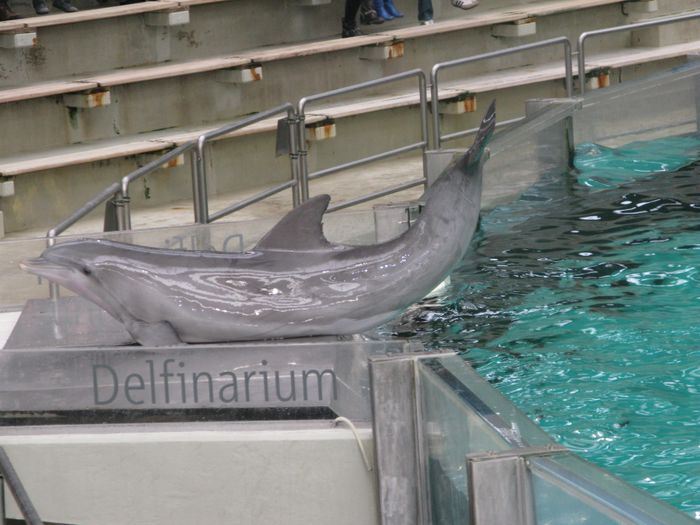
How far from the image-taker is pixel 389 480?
3.01 m

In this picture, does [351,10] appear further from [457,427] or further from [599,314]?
[457,427]

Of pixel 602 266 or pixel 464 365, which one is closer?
pixel 464 365

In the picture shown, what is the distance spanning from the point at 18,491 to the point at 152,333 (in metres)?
0.66

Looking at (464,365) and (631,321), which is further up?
(464,365)

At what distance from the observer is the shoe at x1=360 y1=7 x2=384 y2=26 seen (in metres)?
9.88

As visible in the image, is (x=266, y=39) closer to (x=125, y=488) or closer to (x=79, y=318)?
(x=79, y=318)

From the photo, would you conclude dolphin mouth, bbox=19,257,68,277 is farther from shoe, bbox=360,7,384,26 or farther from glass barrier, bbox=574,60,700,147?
shoe, bbox=360,7,384,26

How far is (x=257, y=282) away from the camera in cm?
368

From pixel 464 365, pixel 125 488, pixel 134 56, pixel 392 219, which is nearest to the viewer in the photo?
pixel 464 365

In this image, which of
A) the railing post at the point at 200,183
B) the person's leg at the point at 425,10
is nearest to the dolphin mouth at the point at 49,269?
the railing post at the point at 200,183

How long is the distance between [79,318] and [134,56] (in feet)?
18.4

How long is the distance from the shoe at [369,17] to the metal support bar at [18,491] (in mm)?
7189

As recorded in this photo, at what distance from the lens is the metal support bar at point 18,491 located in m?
2.87

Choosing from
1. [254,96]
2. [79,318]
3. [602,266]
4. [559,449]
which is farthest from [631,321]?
[254,96]
